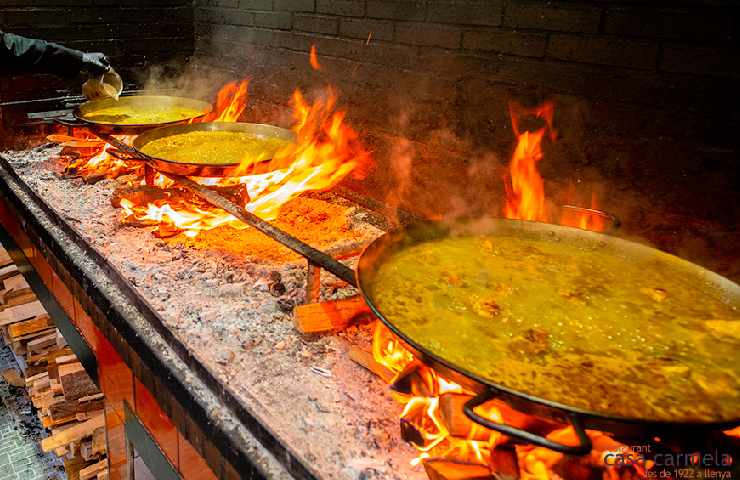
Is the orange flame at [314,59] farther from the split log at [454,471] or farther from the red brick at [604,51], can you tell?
the split log at [454,471]

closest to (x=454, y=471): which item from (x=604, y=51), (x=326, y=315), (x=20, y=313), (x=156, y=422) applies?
(x=326, y=315)

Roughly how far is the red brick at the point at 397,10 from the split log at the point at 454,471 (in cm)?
296

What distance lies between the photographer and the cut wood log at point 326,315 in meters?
2.18

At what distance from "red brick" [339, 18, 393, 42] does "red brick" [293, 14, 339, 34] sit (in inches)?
3.5

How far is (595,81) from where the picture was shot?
2867mm

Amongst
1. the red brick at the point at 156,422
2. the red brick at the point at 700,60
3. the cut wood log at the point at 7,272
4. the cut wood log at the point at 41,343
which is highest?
the red brick at the point at 700,60

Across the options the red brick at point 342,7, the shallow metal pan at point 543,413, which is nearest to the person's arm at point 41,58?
the red brick at point 342,7

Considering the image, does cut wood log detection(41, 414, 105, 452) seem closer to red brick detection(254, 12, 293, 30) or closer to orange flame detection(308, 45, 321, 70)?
orange flame detection(308, 45, 321, 70)

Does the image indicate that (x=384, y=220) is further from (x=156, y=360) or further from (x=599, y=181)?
(x=156, y=360)

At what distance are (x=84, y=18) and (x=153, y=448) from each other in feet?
13.9

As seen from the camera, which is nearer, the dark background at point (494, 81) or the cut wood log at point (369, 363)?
the cut wood log at point (369, 363)

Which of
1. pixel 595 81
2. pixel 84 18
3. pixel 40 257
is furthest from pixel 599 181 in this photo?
pixel 84 18

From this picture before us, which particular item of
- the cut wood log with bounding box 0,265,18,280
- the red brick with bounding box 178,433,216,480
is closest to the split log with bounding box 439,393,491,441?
the red brick with bounding box 178,433,216,480

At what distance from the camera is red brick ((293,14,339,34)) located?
4.24 m
